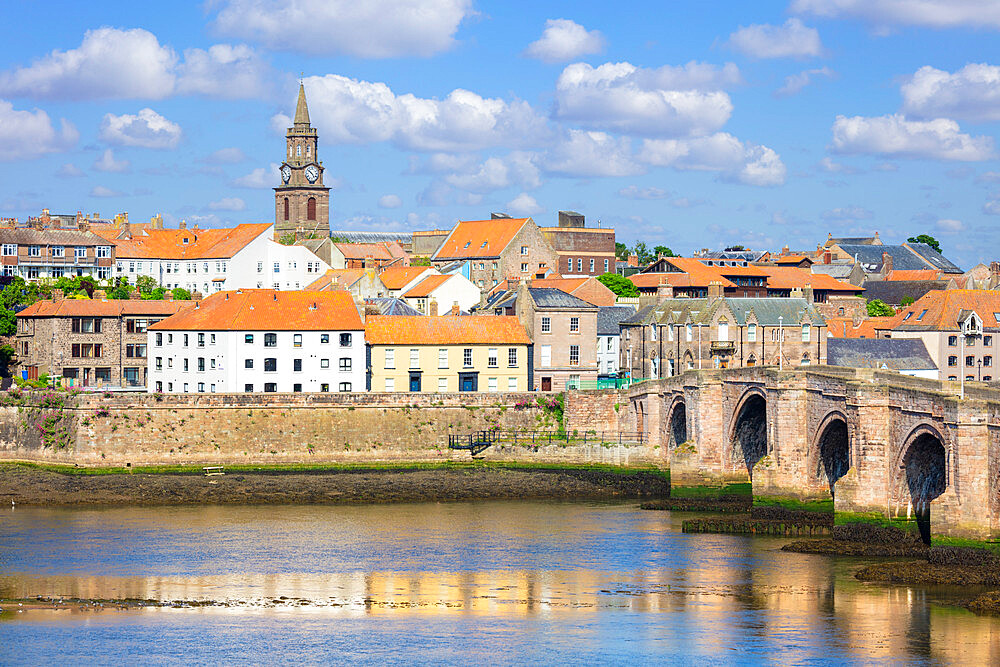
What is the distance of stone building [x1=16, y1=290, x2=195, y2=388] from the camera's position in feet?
286

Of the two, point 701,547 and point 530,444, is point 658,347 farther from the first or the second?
point 701,547

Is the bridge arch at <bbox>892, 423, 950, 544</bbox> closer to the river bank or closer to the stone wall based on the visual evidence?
the river bank

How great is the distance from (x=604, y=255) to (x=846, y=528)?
81441 mm

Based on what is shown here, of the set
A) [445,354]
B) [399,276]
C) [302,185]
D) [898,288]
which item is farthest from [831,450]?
[302,185]

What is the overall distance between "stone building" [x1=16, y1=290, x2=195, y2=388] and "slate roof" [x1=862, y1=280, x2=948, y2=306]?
222ft

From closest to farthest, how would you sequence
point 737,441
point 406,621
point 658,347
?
point 406,621 → point 737,441 → point 658,347

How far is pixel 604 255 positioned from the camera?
135m

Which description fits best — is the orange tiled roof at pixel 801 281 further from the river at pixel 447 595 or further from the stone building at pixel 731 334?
the river at pixel 447 595

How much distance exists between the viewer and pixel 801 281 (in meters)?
118

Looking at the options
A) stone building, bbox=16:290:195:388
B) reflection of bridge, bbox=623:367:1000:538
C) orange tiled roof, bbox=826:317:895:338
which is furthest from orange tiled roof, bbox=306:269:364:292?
orange tiled roof, bbox=826:317:895:338

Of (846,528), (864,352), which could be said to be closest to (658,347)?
(864,352)

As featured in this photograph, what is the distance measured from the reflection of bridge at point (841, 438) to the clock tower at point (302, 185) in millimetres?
72495

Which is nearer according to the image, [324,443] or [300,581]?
[300,581]

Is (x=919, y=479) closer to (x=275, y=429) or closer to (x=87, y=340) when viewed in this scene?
(x=275, y=429)
